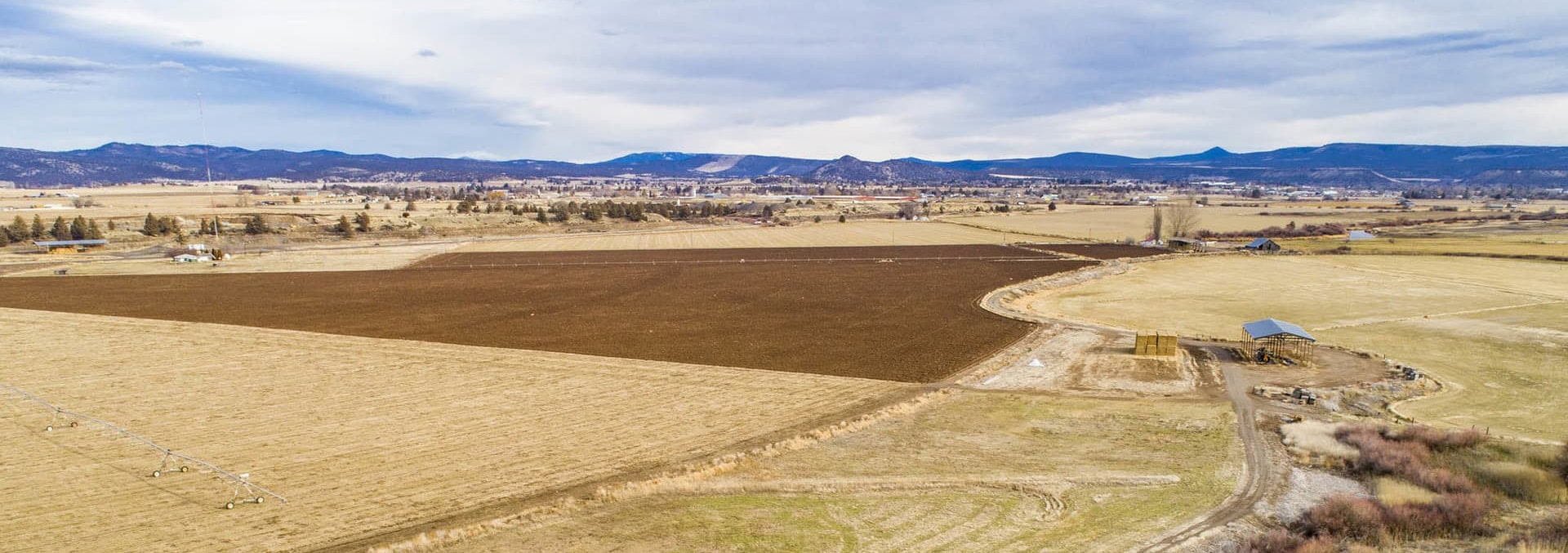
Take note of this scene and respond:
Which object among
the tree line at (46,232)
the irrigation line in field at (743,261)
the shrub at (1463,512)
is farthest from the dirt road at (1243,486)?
the tree line at (46,232)

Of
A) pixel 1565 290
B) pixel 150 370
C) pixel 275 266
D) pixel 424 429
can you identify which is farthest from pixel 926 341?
pixel 275 266

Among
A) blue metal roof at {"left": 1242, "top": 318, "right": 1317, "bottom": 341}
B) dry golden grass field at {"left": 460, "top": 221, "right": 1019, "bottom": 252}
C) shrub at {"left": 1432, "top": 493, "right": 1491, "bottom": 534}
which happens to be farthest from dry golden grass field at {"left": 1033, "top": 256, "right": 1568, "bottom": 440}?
dry golden grass field at {"left": 460, "top": 221, "right": 1019, "bottom": 252}

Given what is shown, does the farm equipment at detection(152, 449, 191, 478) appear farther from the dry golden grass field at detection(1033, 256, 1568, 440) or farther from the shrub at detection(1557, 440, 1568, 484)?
the dry golden grass field at detection(1033, 256, 1568, 440)

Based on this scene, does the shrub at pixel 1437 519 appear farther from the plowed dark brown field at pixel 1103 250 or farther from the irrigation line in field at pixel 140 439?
the plowed dark brown field at pixel 1103 250

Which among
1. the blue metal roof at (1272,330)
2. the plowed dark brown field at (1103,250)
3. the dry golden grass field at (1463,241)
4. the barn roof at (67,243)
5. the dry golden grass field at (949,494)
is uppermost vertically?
the dry golden grass field at (1463,241)

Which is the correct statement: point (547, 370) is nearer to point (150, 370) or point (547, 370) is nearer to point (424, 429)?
point (424, 429)

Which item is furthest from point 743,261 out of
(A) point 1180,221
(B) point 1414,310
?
(A) point 1180,221
